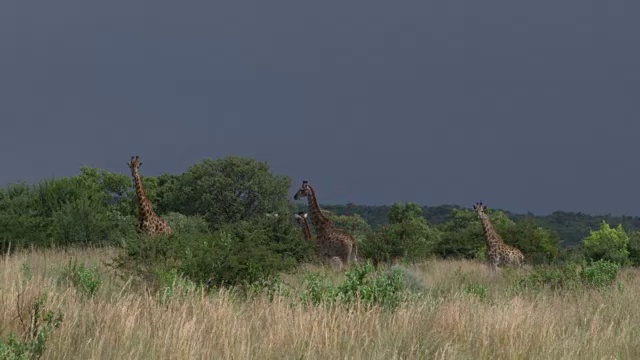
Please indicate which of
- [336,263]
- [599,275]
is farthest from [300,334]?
[336,263]

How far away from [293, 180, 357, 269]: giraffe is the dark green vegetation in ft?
2.41

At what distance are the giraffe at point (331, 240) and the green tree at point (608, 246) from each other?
32.5ft

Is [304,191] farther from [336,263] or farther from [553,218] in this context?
[553,218]

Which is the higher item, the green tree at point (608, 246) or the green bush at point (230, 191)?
the green bush at point (230, 191)

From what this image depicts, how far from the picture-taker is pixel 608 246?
85.6 feet

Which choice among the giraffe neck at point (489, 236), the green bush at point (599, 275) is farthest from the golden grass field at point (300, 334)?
the giraffe neck at point (489, 236)

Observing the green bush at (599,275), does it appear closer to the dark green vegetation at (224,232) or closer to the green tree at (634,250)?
the dark green vegetation at (224,232)

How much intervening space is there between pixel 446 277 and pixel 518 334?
29.8 ft

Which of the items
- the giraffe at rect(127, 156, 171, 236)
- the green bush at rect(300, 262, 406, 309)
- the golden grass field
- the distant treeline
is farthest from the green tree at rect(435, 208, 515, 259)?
the distant treeline

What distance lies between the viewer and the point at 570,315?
10062 millimetres

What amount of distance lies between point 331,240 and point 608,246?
11891mm

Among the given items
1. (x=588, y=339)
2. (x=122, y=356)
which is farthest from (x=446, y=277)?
(x=122, y=356)

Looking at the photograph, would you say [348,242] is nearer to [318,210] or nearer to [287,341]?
[318,210]

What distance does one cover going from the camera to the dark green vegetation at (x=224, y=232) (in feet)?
41.2
